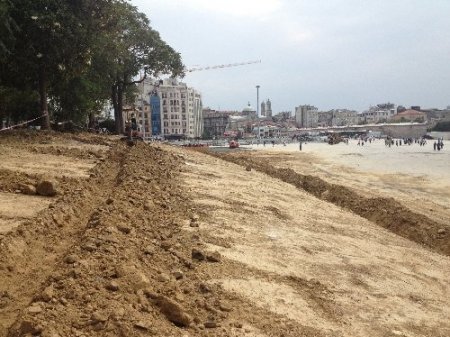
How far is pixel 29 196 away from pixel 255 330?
5202mm

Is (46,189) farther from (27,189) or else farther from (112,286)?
(112,286)

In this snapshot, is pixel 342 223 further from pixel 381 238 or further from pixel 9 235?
pixel 9 235

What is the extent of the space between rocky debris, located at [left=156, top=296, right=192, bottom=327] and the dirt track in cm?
1

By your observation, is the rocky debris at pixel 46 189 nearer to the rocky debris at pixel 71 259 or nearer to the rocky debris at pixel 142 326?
the rocky debris at pixel 71 259

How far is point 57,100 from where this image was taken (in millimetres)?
29234

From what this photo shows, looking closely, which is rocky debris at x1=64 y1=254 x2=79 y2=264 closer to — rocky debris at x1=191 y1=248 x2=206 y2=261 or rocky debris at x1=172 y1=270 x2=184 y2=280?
rocky debris at x1=172 y1=270 x2=184 y2=280

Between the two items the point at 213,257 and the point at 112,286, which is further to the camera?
the point at 213,257

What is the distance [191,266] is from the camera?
6.14 metres

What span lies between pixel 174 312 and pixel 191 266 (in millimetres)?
1629

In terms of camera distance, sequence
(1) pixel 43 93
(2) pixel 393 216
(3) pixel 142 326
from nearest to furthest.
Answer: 1. (3) pixel 142 326
2. (2) pixel 393 216
3. (1) pixel 43 93

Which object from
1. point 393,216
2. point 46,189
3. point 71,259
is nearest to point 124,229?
point 71,259

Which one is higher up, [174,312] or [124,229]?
[124,229]

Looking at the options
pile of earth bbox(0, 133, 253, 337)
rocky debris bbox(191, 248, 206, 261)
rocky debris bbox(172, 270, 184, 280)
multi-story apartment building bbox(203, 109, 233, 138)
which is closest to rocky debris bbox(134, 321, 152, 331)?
pile of earth bbox(0, 133, 253, 337)

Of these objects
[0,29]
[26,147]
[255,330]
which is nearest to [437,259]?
[255,330]
